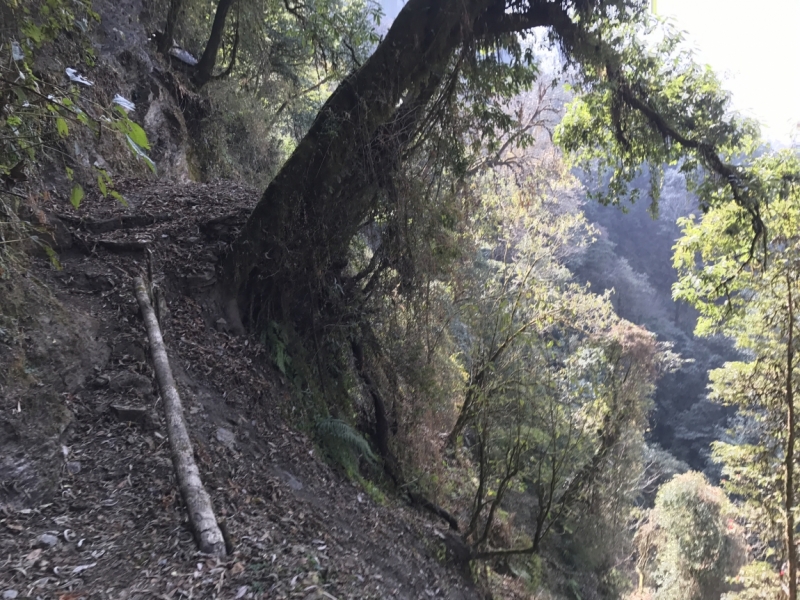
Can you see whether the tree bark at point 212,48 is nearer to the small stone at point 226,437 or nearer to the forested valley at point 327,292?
the forested valley at point 327,292

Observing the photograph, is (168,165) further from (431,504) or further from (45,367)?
(431,504)

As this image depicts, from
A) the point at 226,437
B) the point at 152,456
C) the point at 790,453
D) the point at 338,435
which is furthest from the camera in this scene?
the point at 790,453

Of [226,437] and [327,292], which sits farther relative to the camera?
[327,292]

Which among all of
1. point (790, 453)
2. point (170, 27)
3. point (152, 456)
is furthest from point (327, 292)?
point (790, 453)

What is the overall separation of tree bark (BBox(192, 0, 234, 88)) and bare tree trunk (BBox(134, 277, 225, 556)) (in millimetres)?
7319

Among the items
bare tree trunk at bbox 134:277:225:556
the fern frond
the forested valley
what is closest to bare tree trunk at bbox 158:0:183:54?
the forested valley

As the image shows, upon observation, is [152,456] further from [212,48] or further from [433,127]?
[212,48]

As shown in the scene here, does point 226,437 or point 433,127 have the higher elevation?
point 433,127

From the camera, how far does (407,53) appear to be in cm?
510

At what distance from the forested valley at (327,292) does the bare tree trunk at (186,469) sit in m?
0.02

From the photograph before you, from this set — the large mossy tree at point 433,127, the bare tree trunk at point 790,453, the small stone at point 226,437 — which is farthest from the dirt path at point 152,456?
the bare tree trunk at point 790,453

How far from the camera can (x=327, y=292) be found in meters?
6.36

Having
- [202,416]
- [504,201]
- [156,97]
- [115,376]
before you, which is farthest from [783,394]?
[156,97]

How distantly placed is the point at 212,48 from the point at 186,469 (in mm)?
9293
